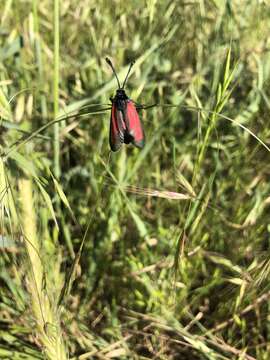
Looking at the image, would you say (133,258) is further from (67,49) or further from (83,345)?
(67,49)

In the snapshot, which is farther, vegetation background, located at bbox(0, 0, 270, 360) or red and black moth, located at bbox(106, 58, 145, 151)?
vegetation background, located at bbox(0, 0, 270, 360)

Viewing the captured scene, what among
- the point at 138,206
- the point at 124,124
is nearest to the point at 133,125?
the point at 124,124

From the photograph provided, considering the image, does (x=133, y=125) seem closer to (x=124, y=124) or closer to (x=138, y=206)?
(x=124, y=124)

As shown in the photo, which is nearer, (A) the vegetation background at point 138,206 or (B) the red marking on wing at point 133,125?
(B) the red marking on wing at point 133,125

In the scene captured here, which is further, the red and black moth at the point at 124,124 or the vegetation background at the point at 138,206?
the vegetation background at the point at 138,206
